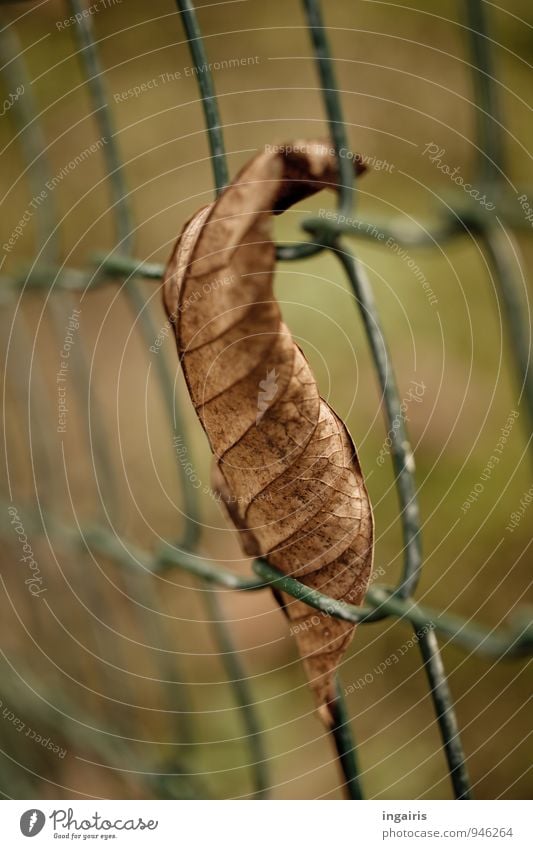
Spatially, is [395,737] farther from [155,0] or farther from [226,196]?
[155,0]
